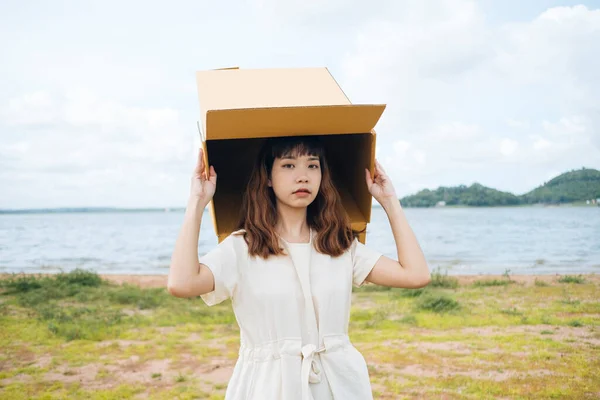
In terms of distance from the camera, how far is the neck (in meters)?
1.90

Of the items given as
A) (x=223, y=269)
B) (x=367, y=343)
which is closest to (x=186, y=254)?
(x=223, y=269)

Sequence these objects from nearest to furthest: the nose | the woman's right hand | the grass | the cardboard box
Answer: the cardboard box
the woman's right hand
the nose
the grass

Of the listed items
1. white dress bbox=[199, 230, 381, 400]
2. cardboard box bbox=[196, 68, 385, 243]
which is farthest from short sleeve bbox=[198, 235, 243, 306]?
cardboard box bbox=[196, 68, 385, 243]

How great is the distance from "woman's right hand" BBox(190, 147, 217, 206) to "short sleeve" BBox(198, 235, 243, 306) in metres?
0.16

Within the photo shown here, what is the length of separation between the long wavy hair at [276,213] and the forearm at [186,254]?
186 millimetres

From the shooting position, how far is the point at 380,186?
1983 mm

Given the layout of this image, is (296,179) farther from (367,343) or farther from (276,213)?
(367,343)

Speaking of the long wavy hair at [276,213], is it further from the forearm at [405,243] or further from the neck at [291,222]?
the forearm at [405,243]

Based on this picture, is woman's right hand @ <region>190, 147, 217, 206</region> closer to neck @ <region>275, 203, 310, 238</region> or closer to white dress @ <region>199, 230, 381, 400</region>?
white dress @ <region>199, 230, 381, 400</region>

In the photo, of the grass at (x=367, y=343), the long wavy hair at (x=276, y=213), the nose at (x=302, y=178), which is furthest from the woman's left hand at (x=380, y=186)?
the grass at (x=367, y=343)

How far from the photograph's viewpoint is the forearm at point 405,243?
6.25 feet

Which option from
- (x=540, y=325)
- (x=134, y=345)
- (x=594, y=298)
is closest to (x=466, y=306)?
(x=540, y=325)

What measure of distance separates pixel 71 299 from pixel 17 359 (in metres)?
3.70

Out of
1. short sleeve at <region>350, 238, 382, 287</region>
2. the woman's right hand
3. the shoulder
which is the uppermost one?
the woman's right hand
